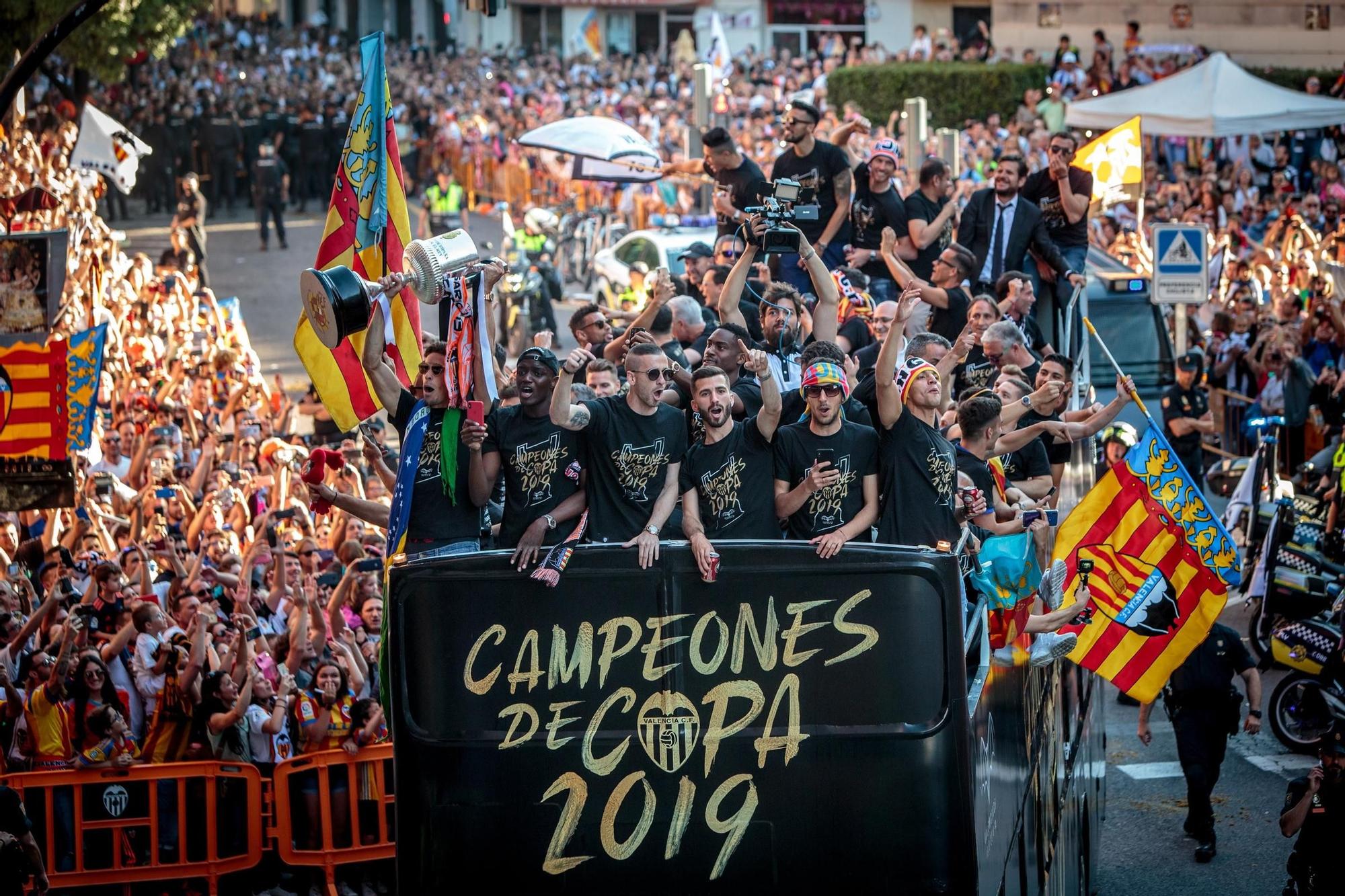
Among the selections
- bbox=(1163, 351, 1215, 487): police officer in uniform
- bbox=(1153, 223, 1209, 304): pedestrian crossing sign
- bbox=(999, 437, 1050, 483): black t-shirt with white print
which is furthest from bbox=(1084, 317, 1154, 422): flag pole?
bbox=(1153, 223, 1209, 304): pedestrian crossing sign

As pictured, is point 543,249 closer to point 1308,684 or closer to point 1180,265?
point 1180,265

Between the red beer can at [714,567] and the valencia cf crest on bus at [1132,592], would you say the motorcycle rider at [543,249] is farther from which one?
the red beer can at [714,567]

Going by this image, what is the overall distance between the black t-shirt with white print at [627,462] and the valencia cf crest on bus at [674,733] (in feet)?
4.05

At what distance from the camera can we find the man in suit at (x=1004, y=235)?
46.5 ft

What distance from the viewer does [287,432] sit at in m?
17.6

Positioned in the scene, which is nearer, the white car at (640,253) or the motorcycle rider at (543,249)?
the white car at (640,253)

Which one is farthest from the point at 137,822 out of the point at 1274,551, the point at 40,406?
the point at 1274,551

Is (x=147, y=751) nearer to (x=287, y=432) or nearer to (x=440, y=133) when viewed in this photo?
(x=287, y=432)

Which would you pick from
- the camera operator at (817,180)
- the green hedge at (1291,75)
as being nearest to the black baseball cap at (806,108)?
the camera operator at (817,180)

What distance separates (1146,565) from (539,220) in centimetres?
1918

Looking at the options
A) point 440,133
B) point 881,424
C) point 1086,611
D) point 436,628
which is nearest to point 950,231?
point 1086,611

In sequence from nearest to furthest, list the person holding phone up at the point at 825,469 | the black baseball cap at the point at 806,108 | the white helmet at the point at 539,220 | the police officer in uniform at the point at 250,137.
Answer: the person holding phone up at the point at 825,469
the black baseball cap at the point at 806,108
the white helmet at the point at 539,220
the police officer in uniform at the point at 250,137

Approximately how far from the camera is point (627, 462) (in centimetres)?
758

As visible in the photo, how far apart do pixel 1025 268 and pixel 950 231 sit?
0.66 m
